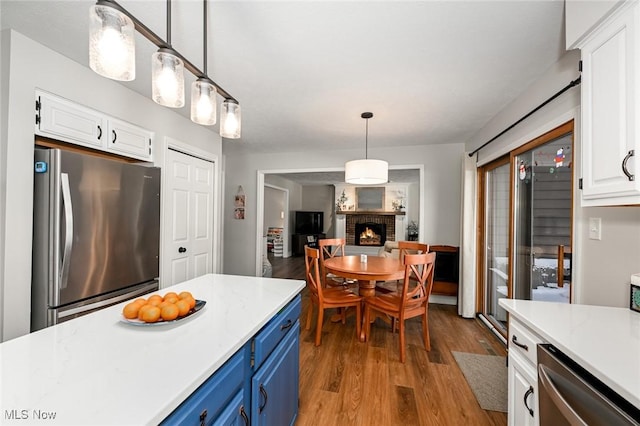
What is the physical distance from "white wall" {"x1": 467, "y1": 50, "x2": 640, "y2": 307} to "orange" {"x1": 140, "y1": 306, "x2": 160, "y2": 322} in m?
2.21

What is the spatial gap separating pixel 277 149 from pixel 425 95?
106 inches

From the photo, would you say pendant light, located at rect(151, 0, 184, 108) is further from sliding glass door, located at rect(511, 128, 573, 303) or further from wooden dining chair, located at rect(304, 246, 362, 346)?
sliding glass door, located at rect(511, 128, 573, 303)

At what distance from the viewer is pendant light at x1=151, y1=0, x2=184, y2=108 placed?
3.52 ft

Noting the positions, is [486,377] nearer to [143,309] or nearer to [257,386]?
[257,386]

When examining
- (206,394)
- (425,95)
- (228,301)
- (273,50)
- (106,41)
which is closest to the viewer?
(206,394)

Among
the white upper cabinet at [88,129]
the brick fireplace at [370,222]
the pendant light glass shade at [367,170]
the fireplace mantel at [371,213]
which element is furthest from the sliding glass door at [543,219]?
the brick fireplace at [370,222]

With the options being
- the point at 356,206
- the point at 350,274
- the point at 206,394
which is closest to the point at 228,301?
the point at 206,394

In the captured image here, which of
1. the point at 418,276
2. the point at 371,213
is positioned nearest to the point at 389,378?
the point at 418,276

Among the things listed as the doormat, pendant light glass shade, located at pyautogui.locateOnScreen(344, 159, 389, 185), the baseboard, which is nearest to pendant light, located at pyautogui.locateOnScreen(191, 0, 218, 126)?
pendant light glass shade, located at pyautogui.locateOnScreen(344, 159, 389, 185)

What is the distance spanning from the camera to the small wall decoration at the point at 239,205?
16.1 ft

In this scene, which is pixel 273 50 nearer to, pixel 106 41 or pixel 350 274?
pixel 106 41

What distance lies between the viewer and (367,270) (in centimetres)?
278

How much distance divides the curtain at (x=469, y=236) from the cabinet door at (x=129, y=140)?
3.68 metres

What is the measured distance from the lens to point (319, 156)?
4.62 m
